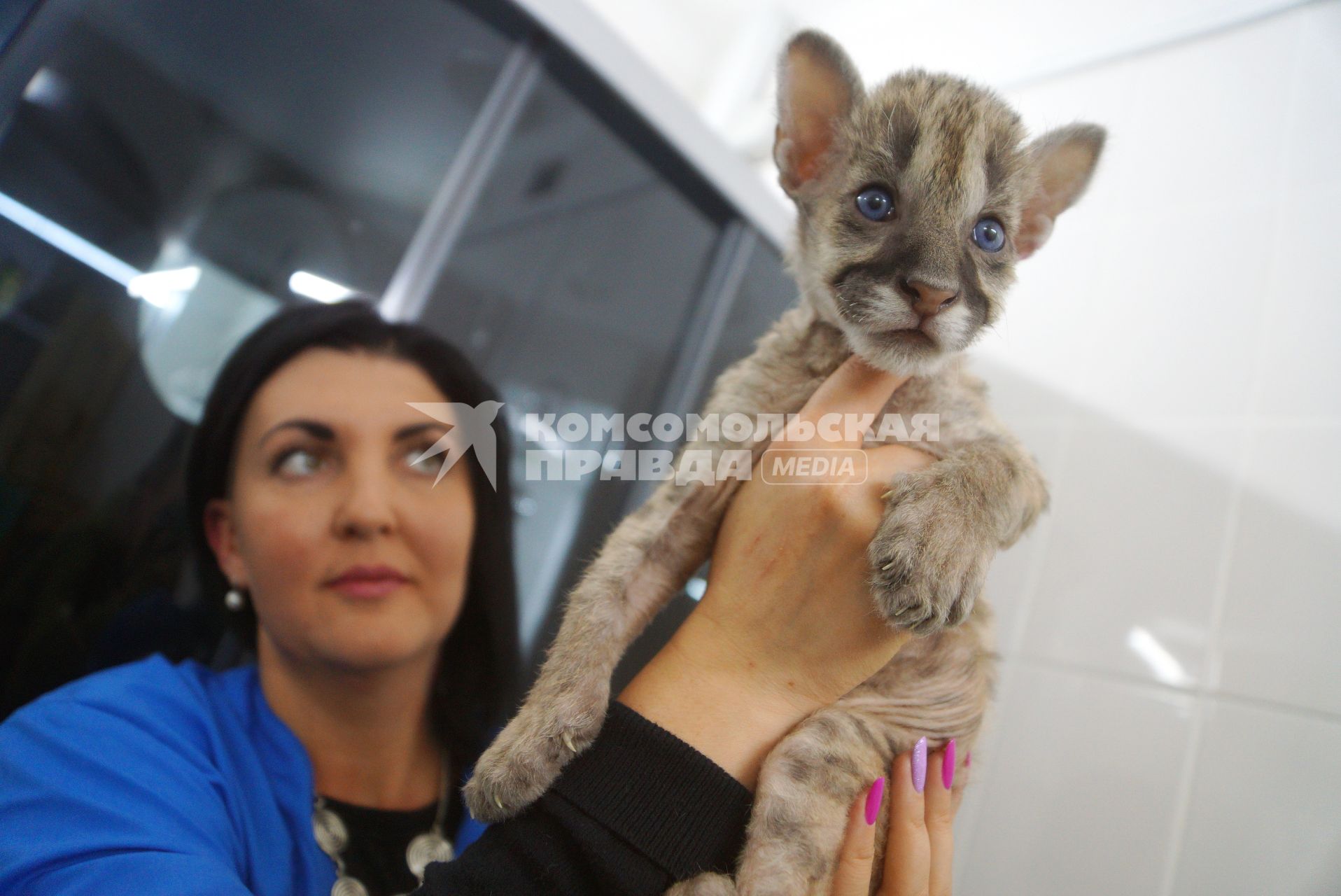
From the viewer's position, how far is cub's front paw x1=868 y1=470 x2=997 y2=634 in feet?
2.81

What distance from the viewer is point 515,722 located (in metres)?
1.01

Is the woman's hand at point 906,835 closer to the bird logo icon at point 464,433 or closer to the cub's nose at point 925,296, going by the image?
the cub's nose at point 925,296

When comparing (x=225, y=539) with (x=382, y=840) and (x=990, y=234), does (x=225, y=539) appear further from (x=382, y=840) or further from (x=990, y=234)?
(x=990, y=234)

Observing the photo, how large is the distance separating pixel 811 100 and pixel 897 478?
2.17 feet

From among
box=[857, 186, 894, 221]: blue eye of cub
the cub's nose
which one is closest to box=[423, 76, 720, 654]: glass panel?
box=[857, 186, 894, 221]: blue eye of cub

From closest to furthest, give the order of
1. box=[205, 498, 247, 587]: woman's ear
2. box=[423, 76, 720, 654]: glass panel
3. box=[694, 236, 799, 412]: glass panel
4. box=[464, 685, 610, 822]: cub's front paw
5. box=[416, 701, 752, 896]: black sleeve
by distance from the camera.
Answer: box=[416, 701, 752, 896]: black sleeve, box=[464, 685, 610, 822]: cub's front paw, box=[205, 498, 247, 587]: woman's ear, box=[694, 236, 799, 412]: glass panel, box=[423, 76, 720, 654]: glass panel

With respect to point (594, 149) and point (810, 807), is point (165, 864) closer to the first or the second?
point (810, 807)

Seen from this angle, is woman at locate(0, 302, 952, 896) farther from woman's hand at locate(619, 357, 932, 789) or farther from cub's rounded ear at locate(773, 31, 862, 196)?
cub's rounded ear at locate(773, 31, 862, 196)

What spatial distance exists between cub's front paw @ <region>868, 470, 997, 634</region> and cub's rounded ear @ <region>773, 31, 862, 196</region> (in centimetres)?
63

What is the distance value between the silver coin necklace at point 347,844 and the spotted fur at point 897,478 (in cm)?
26

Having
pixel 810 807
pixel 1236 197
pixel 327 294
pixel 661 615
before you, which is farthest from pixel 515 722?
pixel 1236 197

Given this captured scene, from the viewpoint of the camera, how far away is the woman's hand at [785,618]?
970 mm

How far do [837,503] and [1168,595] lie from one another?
0.82 meters

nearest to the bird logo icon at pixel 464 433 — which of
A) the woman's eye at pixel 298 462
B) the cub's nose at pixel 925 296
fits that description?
the woman's eye at pixel 298 462
